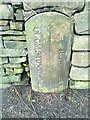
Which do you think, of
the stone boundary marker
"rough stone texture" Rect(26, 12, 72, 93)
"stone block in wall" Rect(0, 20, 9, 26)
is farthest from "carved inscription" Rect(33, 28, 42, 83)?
"stone block in wall" Rect(0, 20, 9, 26)

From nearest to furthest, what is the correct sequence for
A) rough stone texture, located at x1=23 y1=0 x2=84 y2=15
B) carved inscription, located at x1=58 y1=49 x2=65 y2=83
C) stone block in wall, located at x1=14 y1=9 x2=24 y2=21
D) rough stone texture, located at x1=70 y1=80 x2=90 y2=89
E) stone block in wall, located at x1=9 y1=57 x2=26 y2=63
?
rough stone texture, located at x1=23 y1=0 x2=84 y2=15, stone block in wall, located at x1=14 y1=9 x2=24 y2=21, carved inscription, located at x1=58 y1=49 x2=65 y2=83, stone block in wall, located at x1=9 y1=57 x2=26 y2=63, rough stone texture, located at x1=70 y1=80 x2=90 y2=89

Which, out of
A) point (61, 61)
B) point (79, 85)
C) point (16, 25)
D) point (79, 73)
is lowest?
point (79, 85)

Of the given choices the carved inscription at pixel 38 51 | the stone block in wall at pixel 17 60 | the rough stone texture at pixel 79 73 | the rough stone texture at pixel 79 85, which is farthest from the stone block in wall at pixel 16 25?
the rough stone texture at pixel 79 85

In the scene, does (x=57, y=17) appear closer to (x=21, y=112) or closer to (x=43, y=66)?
(x=43, y=66)

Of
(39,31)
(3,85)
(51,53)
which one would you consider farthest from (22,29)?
(3,85)

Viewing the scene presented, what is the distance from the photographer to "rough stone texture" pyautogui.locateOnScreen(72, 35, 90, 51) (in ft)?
6.74

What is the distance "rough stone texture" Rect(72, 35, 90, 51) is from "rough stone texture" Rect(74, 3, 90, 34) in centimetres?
5

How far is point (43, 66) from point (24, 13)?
479 millimetres

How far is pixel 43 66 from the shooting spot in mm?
2174

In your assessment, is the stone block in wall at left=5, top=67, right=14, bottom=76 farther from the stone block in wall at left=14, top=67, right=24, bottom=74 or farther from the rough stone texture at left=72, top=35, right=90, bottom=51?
the rough stone texture at left=72, top=35, right=90, bottom=51

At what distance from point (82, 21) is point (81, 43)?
20cm

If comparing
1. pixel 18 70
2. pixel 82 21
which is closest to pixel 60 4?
pixel 82 21

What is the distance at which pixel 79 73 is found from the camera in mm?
2279

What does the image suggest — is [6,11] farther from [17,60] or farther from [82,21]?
[82,21]
